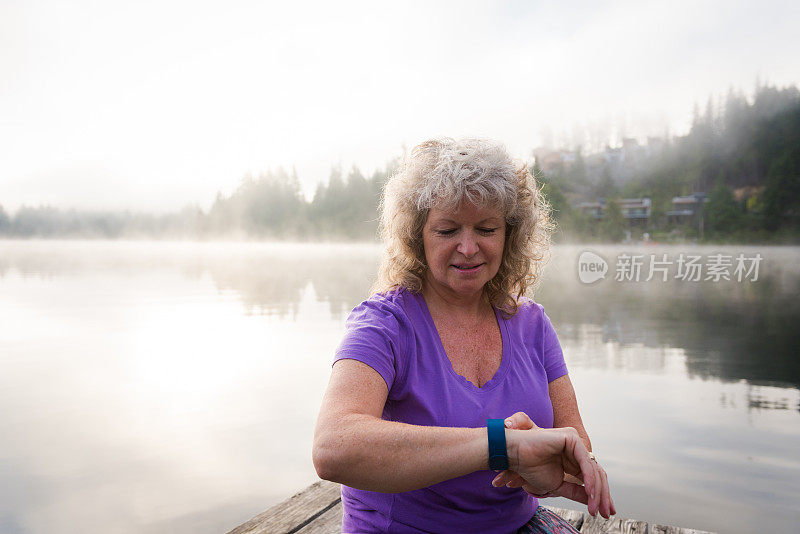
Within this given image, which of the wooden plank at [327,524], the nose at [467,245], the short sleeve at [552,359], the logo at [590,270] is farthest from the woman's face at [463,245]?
the logo at [590,270]

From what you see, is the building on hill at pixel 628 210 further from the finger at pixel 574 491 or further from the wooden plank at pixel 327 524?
the finger at pixel 574 491

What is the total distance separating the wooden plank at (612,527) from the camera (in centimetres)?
227

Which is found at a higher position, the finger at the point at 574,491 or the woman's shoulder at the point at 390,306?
the woman's shoulder at the point at 390,306

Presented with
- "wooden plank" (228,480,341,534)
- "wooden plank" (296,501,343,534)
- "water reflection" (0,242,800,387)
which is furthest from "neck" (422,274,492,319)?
"water reflection" (0,242,800,387)

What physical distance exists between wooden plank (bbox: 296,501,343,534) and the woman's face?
45.3 inches

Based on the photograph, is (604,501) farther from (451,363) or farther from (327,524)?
(327,524)

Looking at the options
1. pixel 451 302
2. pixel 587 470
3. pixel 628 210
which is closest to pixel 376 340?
A: pixel 451 302

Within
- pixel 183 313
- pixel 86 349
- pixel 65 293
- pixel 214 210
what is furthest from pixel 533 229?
pixel 214 210

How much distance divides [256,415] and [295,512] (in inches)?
149

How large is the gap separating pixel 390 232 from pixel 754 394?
282 inches

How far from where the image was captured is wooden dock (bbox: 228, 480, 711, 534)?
2.26m

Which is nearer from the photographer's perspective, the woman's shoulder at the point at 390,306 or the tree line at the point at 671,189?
the woman's shoulder at the point at 390,306

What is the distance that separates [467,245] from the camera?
1581 millimetres

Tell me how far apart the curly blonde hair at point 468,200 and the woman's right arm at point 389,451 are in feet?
1.63
